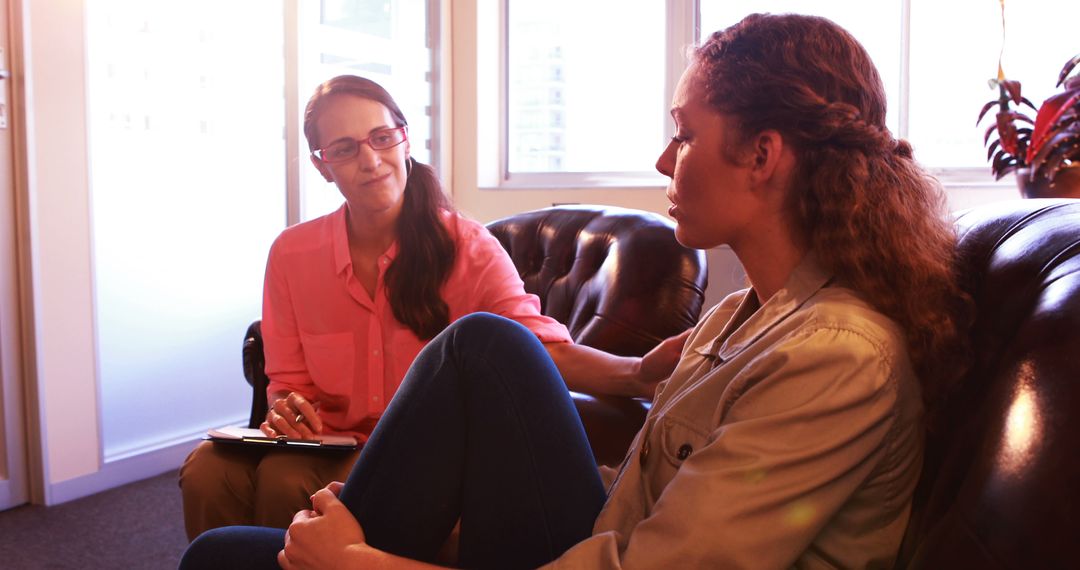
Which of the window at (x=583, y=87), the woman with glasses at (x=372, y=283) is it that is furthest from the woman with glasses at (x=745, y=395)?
the window at (x=583, y=87)

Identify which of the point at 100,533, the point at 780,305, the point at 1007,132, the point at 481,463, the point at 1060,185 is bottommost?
the point at 100,533

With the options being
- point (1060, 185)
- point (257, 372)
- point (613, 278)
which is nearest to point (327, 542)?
point (257, 372)

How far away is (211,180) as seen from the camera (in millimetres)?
3312

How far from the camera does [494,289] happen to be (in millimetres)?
1743

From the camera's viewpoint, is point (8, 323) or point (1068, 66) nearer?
point (1068, 66)

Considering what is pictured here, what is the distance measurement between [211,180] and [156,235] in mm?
336

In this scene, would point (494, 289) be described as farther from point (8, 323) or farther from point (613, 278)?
point (8, 323)

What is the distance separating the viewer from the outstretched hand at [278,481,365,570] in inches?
39.9

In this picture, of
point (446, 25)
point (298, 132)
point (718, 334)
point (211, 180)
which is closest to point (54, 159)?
point (211, 180)

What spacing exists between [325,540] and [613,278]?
1116 mm

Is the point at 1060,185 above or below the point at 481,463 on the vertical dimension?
above

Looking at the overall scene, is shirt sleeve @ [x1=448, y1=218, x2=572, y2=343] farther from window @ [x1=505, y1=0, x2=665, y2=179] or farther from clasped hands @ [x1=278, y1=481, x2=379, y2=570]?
window @ [x1=505, y1=0, x2=665, y2=179]

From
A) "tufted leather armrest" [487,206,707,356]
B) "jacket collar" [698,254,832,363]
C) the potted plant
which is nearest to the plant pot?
the potted plant

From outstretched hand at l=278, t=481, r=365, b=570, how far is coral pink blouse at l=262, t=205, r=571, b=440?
0.60 m
